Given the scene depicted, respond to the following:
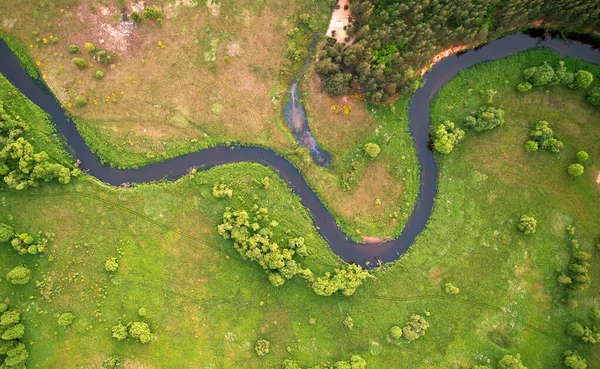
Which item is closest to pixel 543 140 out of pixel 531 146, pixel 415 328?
pixel 531 146

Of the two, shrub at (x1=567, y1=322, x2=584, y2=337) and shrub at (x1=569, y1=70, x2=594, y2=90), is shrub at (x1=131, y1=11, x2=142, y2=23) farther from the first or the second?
shrub at (x1=567, y1=322, x2=584, y2=337)

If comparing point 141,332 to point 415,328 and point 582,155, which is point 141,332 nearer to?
point 415,328

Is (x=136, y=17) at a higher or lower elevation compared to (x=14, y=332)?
higher

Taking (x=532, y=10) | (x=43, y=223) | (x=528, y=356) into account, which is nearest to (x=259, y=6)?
(x=532, y=10)

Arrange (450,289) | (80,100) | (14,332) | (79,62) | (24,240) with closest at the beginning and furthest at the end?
1. (14,332)
2. (24,240)
3. (79,62)
4. (80,100)
5. (450,289)

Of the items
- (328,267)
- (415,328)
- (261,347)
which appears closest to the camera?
(261,347)

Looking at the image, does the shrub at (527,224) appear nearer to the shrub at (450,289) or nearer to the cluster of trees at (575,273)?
the cluster of trees at (575,273)

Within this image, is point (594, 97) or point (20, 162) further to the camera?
point (594, 97)

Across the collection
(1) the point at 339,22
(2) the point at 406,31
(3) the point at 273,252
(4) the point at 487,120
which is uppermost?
(2) the point at 406,31

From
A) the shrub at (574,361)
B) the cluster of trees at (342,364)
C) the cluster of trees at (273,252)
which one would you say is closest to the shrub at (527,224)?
the shrub at (574,361)
